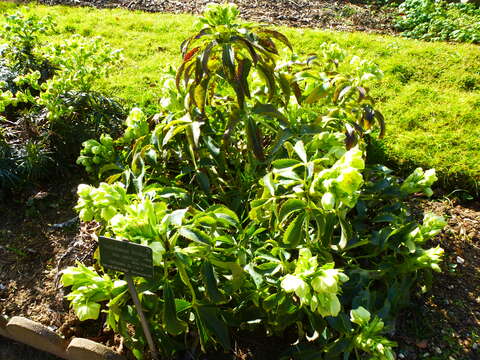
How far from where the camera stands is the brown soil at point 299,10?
6.01 metres

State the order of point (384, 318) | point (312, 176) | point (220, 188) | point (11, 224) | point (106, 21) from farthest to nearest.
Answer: point (106, 21), point (11, 224), point (220, 188), point (384, 318), point (312, 176)

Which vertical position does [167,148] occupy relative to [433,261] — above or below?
above

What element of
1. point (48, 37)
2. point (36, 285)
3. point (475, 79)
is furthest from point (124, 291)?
point (48, 37)

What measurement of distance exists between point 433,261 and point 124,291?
145 centimetres

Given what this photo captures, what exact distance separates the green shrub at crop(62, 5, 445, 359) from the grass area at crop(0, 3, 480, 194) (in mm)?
742

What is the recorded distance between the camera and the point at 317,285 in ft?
5.12

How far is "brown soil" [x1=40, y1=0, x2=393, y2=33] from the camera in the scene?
601cm

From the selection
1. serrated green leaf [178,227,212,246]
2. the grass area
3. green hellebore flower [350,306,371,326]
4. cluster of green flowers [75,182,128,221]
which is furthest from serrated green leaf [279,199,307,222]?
the grass area

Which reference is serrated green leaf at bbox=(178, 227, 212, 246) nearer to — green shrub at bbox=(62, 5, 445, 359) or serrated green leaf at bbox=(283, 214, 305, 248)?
green shrub at bbox=(62, 5, 445, 359)

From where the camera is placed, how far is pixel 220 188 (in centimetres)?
259

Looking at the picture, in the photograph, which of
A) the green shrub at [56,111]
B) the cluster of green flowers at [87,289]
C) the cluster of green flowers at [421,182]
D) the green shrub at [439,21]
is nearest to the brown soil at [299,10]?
the green shrub at [439,21]

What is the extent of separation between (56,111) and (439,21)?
16.4ft

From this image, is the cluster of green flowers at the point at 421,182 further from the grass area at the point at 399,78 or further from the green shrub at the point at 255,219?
the grass area at the point at 399,78

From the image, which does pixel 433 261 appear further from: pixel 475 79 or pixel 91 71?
pixel 475 79
